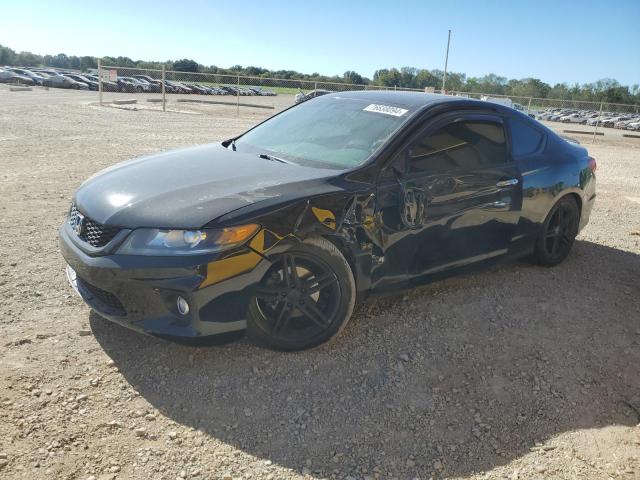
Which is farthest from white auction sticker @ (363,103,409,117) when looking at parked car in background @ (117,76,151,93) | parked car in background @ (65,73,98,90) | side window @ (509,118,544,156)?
parked car in background @ (65,73,98,90)

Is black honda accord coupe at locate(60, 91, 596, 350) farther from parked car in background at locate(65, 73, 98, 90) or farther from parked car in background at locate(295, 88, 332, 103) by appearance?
parked car in background at locate(65, 73, 98, 90)

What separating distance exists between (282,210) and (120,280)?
3.03 ft

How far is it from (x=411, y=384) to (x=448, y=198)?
134 centimetres

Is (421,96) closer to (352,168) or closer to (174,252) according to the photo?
(352,168)

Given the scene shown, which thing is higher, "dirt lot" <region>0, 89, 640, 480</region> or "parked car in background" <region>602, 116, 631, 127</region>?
"parked car in background" <region>602, 116, 631, 127</region>

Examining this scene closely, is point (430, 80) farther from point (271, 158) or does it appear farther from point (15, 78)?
point (271, 158)

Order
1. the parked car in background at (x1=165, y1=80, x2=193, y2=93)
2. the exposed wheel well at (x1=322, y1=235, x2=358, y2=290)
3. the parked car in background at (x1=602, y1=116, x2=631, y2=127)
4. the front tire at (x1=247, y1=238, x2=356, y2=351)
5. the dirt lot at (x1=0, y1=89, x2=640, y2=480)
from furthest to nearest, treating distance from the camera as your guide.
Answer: the parked car in background at (x1=165, y1=80, x2=193, y2=93) < the parked car in background at (x1=602, y1=116, x2=631, y2=127) < the exposed wheel well at (x1=322, y1=235, x2=358, y2=290) < the front tire at (x1=247, y1=238, x2=356, y2=351) < the dirt lot at (x1=0, y1=89, x2=640, y2=480)

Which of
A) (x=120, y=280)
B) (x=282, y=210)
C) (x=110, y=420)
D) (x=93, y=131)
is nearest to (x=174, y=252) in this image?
(x=120, y=280)

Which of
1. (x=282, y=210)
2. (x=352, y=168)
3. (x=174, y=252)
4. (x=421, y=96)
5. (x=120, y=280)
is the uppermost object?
(x=421, y=96)

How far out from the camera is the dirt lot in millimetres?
2377

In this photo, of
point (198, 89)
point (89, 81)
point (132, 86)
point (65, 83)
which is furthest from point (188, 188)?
point (89, 81)

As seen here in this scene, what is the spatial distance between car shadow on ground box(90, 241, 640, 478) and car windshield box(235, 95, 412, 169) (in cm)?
112

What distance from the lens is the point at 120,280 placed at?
274 cm

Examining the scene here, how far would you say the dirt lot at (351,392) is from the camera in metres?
2.38
